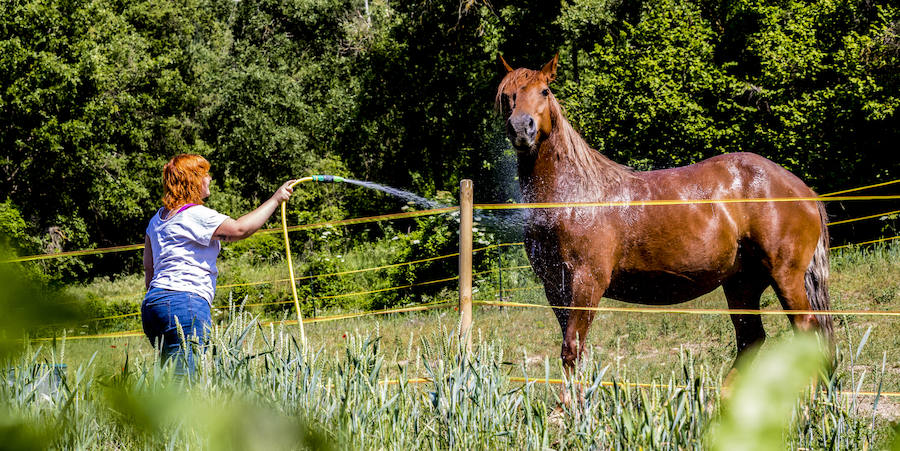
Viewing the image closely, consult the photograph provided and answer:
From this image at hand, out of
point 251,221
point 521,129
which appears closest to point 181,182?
point 251,221

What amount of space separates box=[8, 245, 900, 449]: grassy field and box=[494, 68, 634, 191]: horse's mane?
45.6 inches

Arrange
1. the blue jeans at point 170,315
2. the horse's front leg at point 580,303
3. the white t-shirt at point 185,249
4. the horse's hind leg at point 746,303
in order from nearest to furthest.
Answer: the blue jeans at point 170,315, the white t-shirt at point 185,249, the horse's front leg at point 580,303, the horse's hind leg at point 746,303

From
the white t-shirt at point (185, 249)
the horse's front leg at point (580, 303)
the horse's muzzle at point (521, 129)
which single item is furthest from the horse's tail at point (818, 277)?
the white t-shirt at point (185, 249)

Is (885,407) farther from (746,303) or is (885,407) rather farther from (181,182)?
(181,182)

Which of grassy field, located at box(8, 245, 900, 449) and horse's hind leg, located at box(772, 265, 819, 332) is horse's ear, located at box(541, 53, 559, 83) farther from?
horse's hind leg, located at box(772, 265, 819, 332)

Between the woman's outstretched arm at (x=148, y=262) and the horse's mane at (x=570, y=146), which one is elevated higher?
the horse's mane at (x=570, y=146)

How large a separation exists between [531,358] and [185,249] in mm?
3987

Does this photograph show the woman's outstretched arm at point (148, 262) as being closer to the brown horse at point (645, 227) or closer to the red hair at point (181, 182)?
the red hair at point (181, 182)

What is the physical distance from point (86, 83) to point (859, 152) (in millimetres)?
20957

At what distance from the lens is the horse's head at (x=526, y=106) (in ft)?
13.4

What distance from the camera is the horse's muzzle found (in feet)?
13.4

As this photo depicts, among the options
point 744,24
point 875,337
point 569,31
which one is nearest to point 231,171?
point 569,31

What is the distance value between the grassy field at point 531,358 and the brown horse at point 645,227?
18.5 inches

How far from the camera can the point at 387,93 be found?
24.9 metres
